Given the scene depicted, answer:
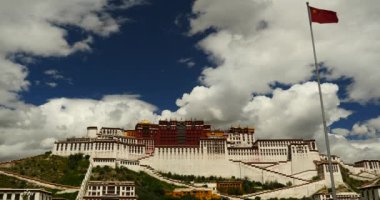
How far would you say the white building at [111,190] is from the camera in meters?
96.4

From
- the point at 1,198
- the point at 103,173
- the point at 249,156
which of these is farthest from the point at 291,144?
the point at 1,198

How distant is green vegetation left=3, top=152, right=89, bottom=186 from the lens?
111500 millimetres

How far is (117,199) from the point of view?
308 feet

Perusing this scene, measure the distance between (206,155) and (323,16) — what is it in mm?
112772

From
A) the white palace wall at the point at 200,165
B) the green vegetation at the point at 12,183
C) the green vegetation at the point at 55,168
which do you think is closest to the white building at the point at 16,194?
the green vegetation at the point at 12,183

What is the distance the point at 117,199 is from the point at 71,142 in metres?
48.4

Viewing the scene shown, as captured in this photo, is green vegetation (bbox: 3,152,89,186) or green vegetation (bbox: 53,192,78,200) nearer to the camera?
green vegetation (bbox: 53,192,78,200)

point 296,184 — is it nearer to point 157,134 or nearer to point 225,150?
point 225,150

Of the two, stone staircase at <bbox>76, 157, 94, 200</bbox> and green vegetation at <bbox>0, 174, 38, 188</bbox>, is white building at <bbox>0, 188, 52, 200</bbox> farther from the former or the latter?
green vegetation at <bbox>0, 174, 38, 188</bbox>

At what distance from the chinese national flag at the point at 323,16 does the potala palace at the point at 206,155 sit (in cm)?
9367

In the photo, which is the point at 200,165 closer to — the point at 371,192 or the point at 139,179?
the point at 139,179

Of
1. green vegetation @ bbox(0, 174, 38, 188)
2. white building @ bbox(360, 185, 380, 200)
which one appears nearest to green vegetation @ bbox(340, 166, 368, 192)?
white building @ bbox(360, 185, 380, 200)

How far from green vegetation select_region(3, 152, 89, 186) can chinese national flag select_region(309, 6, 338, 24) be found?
292 feet

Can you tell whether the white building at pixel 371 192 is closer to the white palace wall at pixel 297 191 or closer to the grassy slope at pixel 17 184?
the white palace wall at pixel 297 191
